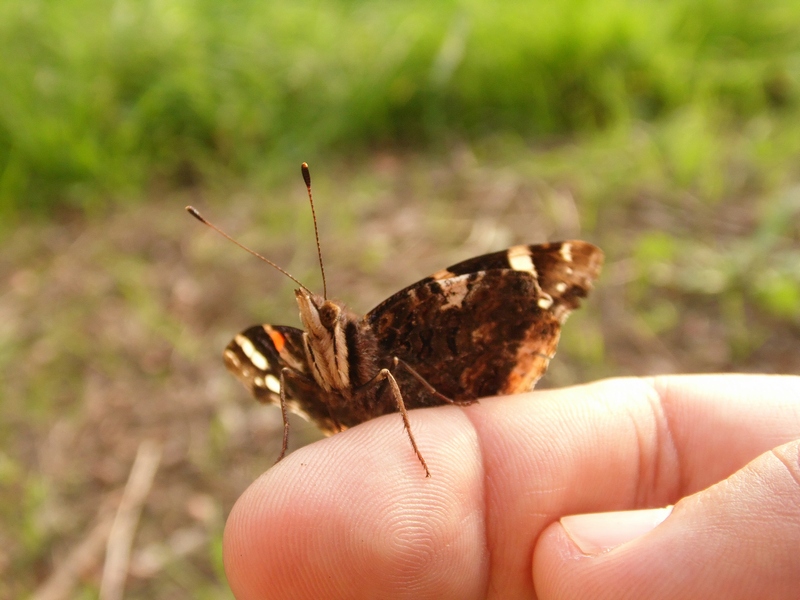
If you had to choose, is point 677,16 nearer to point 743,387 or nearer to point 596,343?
point 596,343

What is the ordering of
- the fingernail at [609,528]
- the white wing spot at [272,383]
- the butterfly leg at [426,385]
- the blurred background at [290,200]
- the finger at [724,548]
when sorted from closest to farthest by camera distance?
the finger at [724,548]
the fingernail at [609,528]
the butterfly leg at [426,385]
the white wing spot at [272,383]
the blurred background at [290,200]

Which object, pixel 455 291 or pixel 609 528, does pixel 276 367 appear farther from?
pixel 609 528

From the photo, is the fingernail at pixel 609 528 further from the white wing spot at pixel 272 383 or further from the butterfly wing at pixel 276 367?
the white wing spot at pixel 272 383

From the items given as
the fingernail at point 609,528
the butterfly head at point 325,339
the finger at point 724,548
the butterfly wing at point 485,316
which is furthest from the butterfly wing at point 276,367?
the finger at point 724,548

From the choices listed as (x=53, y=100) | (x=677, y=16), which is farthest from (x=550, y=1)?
(x=53, y=100)

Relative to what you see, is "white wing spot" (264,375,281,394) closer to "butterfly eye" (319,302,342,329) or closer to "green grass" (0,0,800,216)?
"butterfly eye" (319,302,342,329)

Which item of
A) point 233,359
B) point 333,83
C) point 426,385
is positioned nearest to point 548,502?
point 426,385
